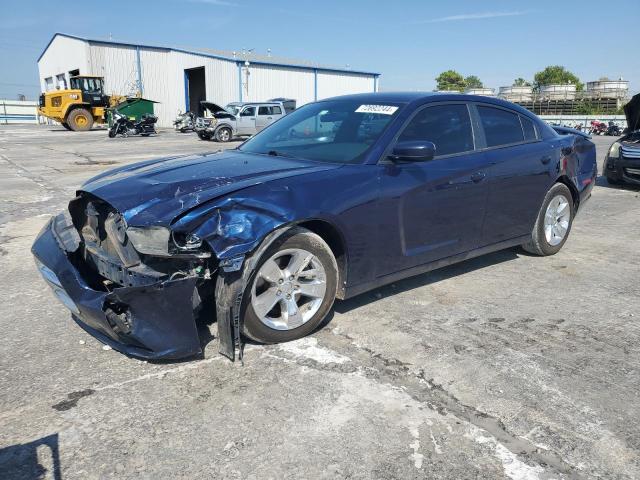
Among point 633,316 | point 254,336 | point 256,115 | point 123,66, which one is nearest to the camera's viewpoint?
point 254,336

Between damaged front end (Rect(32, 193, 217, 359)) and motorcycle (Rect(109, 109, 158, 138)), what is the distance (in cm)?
2445

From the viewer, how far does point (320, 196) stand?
3.18 m

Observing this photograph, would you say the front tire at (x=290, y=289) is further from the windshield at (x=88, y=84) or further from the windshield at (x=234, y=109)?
the windshield at (x=88, y=84)

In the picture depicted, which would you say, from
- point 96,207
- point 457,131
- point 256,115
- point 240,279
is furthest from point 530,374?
point 256,115

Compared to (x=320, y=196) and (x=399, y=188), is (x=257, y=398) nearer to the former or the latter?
(x=320, y=196)

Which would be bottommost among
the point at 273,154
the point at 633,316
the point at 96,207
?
the point at 633,316

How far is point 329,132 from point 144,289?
6.54ft

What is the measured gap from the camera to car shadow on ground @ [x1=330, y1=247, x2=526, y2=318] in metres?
3.92

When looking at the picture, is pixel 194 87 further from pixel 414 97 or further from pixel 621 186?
pixel 414 97

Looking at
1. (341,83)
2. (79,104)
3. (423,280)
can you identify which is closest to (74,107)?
(79,104)

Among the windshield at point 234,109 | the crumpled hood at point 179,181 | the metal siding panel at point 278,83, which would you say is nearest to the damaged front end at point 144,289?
the crumpled hood at point 179,181

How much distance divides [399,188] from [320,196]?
673 millimetres

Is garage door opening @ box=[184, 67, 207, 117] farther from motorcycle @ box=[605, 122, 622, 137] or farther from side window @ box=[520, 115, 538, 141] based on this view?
side window @ box=[520, 115, 538, 141]

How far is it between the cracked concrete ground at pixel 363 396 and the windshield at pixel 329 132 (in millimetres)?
1168
